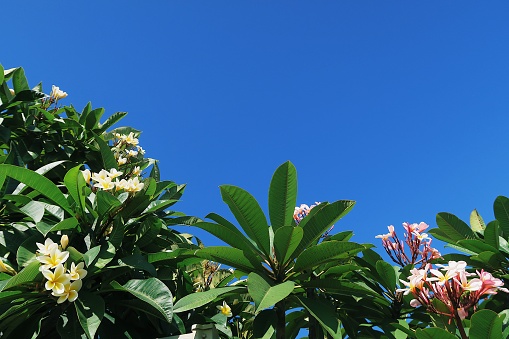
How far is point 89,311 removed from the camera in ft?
5.18

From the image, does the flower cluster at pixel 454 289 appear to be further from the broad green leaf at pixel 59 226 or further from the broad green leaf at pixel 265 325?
the broad green leaf at pixel 59 226

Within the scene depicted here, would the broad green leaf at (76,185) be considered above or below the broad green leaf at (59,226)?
above

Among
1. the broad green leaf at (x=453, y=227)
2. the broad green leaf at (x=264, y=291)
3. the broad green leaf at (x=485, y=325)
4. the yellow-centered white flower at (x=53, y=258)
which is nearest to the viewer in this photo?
the broad green leaf at (x=485, y=325)

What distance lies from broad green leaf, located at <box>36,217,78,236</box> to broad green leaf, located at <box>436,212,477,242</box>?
1.52 m

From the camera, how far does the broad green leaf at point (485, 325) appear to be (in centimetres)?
128

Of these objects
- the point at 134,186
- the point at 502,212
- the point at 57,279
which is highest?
the point at 134,186

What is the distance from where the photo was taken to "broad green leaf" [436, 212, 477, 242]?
2.20 metres

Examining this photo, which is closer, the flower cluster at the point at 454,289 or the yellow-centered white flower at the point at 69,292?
the flower cluster at the point at 454,289

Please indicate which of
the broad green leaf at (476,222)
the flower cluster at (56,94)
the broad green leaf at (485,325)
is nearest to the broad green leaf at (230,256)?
the broad green leaf at (485,325)

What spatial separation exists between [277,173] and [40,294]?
2.84ft

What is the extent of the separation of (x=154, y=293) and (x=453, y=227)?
1.35 meters

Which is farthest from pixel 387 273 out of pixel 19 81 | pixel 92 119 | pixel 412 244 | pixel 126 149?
pixel 19 81

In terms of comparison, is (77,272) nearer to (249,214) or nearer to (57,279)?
(57,279)

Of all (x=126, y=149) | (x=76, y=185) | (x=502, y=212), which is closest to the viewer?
(x=76, y=185)
